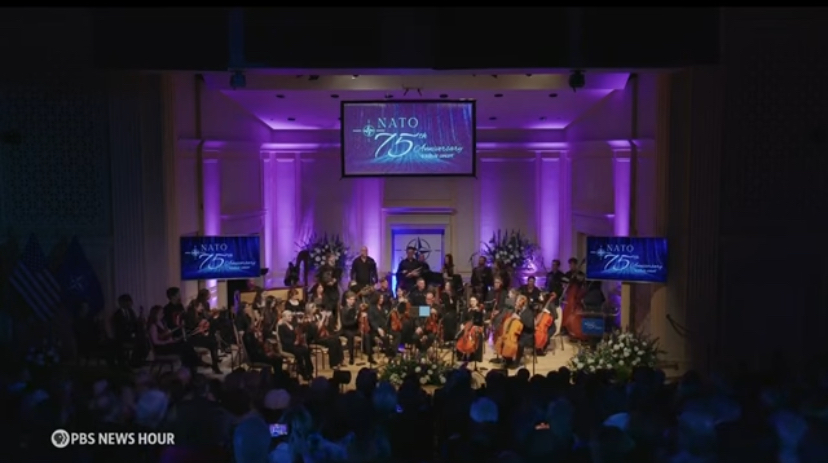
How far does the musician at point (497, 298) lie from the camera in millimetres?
13352

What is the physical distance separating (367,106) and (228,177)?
312 cm

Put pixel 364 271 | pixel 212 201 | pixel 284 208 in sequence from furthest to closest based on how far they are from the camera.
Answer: pixel 284 208 → pixel 364 271 → pixel 212 201

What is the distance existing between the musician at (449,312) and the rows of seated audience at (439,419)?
5.50 m

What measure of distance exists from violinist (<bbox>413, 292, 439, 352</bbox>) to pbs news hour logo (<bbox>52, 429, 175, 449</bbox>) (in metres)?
6.60

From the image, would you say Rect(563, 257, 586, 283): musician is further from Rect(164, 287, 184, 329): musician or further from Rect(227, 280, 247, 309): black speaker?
Rect(164, 287, 184, 329): musician

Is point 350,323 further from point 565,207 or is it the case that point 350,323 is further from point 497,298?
point 565,207

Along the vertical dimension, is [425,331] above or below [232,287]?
below

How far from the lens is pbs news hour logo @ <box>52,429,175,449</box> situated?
19.8 ft

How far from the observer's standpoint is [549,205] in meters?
17.9

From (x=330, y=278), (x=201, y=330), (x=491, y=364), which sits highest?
(x=330, y=278)

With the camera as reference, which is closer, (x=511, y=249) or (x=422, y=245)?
(x=511, y=249)

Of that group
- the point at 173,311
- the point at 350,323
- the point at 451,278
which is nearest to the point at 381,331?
the point at 350,323

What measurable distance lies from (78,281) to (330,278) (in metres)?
4.68

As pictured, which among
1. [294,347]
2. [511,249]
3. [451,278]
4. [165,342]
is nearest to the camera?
[165,342]
